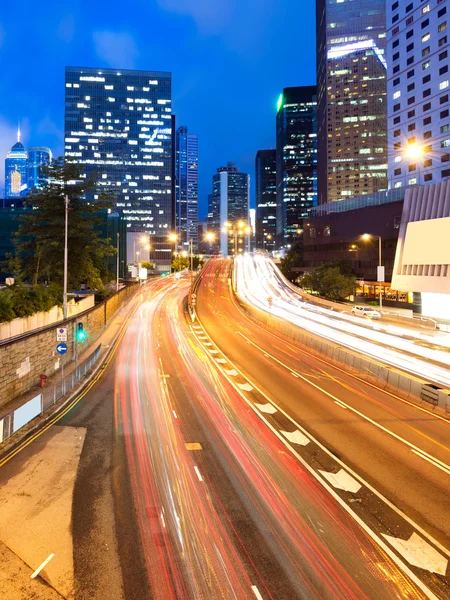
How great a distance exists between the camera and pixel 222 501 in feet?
36.8

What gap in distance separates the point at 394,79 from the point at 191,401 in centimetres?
8680

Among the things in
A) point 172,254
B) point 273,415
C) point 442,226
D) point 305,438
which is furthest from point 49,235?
point 172,254

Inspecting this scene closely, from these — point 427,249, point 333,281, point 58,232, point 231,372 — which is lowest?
point 231,372

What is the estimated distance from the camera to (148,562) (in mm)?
8688

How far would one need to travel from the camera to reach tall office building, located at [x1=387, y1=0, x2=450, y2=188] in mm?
73375

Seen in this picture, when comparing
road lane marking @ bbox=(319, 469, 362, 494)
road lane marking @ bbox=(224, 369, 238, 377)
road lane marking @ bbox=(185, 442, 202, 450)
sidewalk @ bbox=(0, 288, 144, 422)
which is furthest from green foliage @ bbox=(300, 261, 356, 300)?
road lane marking @ bbox=(319, 469, 362, 494)

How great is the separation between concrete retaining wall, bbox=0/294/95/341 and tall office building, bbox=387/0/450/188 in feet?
199

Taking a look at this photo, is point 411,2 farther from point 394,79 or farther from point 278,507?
point 278,507

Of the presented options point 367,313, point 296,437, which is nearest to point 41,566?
point 296,437

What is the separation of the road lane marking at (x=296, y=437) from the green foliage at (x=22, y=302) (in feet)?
45.2

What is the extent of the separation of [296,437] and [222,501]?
538 cm

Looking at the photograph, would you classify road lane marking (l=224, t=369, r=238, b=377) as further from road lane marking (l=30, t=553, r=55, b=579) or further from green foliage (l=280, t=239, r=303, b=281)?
green foliage (l=280, t=239, r=303, b=281)

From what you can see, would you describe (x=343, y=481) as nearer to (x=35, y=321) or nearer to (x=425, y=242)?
Answer: (x=35, y=321)

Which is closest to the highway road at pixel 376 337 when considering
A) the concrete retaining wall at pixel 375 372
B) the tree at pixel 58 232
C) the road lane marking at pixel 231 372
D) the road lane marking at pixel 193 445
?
the concrete retaining wall at pixel 375 372
